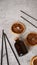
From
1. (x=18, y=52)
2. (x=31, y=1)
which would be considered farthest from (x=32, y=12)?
(x=18, y=52)

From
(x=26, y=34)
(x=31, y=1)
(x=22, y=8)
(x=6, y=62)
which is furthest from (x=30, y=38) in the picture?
(x=31, y=1)

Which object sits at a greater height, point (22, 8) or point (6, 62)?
point (22, 8)

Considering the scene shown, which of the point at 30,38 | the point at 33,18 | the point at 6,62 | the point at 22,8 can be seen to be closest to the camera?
the point at 6,62

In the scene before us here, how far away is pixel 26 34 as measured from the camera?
1456 millimetres

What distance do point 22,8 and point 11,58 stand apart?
680mm

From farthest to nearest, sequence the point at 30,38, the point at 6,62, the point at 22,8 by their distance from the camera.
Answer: the point at 22,8 < the point at 30,38 < the point at 6,62

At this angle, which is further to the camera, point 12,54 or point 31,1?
point 31,1

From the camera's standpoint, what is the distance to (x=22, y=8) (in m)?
1.75

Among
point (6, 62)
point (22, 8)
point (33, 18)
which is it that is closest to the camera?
point (6, 62)

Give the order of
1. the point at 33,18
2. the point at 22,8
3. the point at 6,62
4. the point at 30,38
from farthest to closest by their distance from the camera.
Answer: the point at 22,8 < the point at 33,18 < the point at 30,38 < the point at 6,62

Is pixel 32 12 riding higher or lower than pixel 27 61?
higher

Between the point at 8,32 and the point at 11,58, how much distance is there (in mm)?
297

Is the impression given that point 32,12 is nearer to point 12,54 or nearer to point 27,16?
point 27,16

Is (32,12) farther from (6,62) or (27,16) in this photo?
(6,62)
